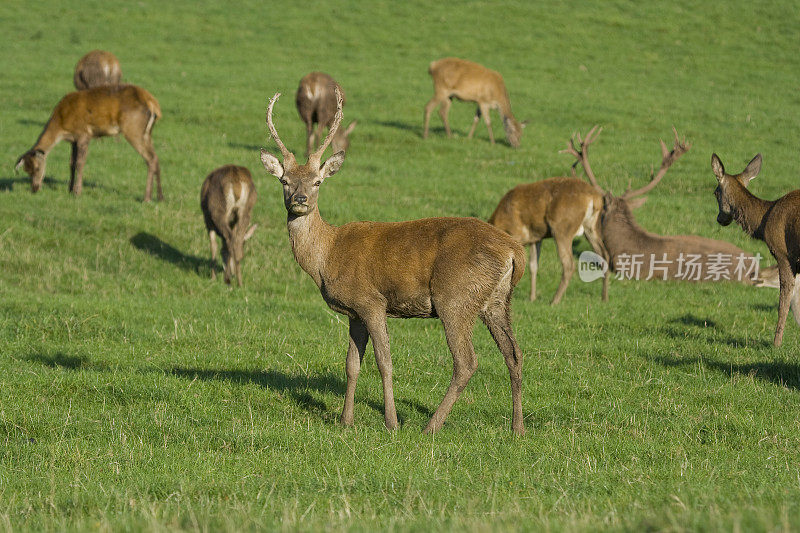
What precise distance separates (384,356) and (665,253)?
9535mm

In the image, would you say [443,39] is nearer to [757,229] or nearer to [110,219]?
[110,219]

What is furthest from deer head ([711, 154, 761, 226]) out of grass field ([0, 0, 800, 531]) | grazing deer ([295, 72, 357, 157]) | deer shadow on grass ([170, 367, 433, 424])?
grazing deer ([295, 72, 357, 157])

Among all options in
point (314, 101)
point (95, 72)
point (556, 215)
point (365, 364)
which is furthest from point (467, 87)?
point (365, 364)

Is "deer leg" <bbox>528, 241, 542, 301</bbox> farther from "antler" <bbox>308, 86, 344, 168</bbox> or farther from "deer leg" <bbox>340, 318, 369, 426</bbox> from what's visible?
"antler" <bbox>308, 86, 344, 168</bbox>

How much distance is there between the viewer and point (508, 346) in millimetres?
7164

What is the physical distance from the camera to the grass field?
529 cm

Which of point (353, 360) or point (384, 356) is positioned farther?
point (353, 360)

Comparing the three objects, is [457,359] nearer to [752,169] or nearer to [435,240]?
[435,240]

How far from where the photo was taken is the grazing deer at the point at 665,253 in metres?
15.3

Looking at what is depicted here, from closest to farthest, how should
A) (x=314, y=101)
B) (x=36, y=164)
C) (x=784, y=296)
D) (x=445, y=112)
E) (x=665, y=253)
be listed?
(x=784, y=296), (x=665, y=253), (x=36, y=164), (x=314, y=101), (x=445, y=112)

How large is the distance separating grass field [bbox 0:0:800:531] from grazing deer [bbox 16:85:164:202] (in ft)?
1.97

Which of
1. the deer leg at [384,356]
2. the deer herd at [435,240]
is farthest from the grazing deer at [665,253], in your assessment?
the deer leg at [384,356]

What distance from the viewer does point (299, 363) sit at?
360 inches

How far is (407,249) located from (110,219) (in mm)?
9594
